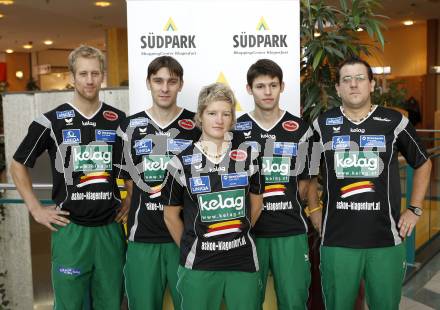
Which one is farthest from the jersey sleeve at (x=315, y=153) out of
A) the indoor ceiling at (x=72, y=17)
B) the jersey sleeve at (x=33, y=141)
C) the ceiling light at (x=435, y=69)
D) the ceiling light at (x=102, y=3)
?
the ceiling light at (x=435, y=69)

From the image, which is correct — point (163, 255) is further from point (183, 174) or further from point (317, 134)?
point (317, 134)

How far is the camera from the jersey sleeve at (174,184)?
2.20 meters

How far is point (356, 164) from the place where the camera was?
96.3 inches

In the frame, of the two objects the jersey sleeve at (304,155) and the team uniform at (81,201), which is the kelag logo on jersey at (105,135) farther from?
the jersey sleeve at (304,155)

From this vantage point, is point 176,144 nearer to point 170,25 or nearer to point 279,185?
point 279,185

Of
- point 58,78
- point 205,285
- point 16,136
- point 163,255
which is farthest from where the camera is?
point 58,78

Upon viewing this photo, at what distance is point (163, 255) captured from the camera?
246 centimetres

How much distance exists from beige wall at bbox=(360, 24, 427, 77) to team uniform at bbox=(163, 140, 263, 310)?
12686 millimetres

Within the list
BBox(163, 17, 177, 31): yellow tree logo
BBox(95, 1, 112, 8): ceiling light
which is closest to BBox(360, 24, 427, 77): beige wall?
BBox(95, 1, 112, 8): ceiling light

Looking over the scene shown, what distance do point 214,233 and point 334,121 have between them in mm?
845

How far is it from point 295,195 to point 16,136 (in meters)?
2.22

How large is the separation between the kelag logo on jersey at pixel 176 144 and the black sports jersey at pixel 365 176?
2.18ft

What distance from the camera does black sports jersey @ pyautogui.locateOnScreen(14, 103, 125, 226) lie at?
2482 millimetres

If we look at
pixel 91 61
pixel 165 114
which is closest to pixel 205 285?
pixel 165 114
